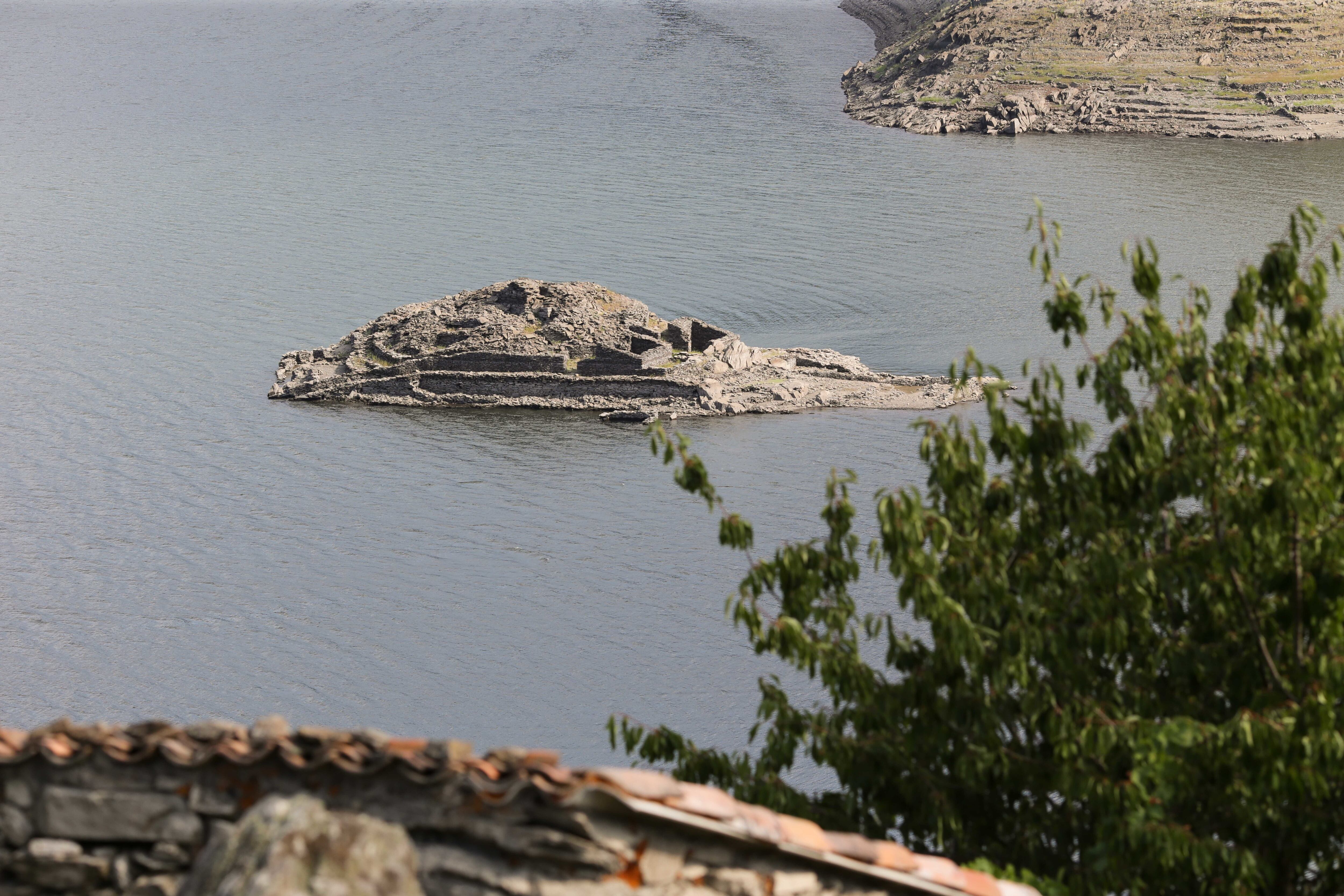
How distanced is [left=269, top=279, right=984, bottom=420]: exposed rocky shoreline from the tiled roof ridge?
63113 mm

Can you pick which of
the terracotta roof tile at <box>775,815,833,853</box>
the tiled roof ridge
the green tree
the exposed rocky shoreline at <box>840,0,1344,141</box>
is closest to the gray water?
the exposed rocky shoreline at <box>840,0,1344,141</box>

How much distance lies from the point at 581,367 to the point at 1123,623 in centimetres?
6510

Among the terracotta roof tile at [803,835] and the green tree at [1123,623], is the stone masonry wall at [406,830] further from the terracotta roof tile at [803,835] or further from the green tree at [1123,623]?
the green tree at [1123,623]

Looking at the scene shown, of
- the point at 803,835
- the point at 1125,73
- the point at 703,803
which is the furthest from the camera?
the point at 1125,73

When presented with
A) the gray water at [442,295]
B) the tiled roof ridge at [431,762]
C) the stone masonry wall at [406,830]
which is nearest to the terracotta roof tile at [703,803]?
the tiled roof ridge at [431,762]

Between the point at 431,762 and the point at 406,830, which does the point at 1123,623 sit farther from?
the point at 406,830

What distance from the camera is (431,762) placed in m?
8.95

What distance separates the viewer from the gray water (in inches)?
1964

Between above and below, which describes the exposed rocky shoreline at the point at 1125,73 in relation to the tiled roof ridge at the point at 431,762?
above

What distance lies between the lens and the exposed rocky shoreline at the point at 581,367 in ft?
243

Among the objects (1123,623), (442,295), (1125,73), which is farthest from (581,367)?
(1125,73)

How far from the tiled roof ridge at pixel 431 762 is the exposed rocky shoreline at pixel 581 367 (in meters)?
63.1

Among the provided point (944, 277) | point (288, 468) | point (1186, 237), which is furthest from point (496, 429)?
point (1186, 237)

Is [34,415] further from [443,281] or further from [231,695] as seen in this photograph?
[231,695]
